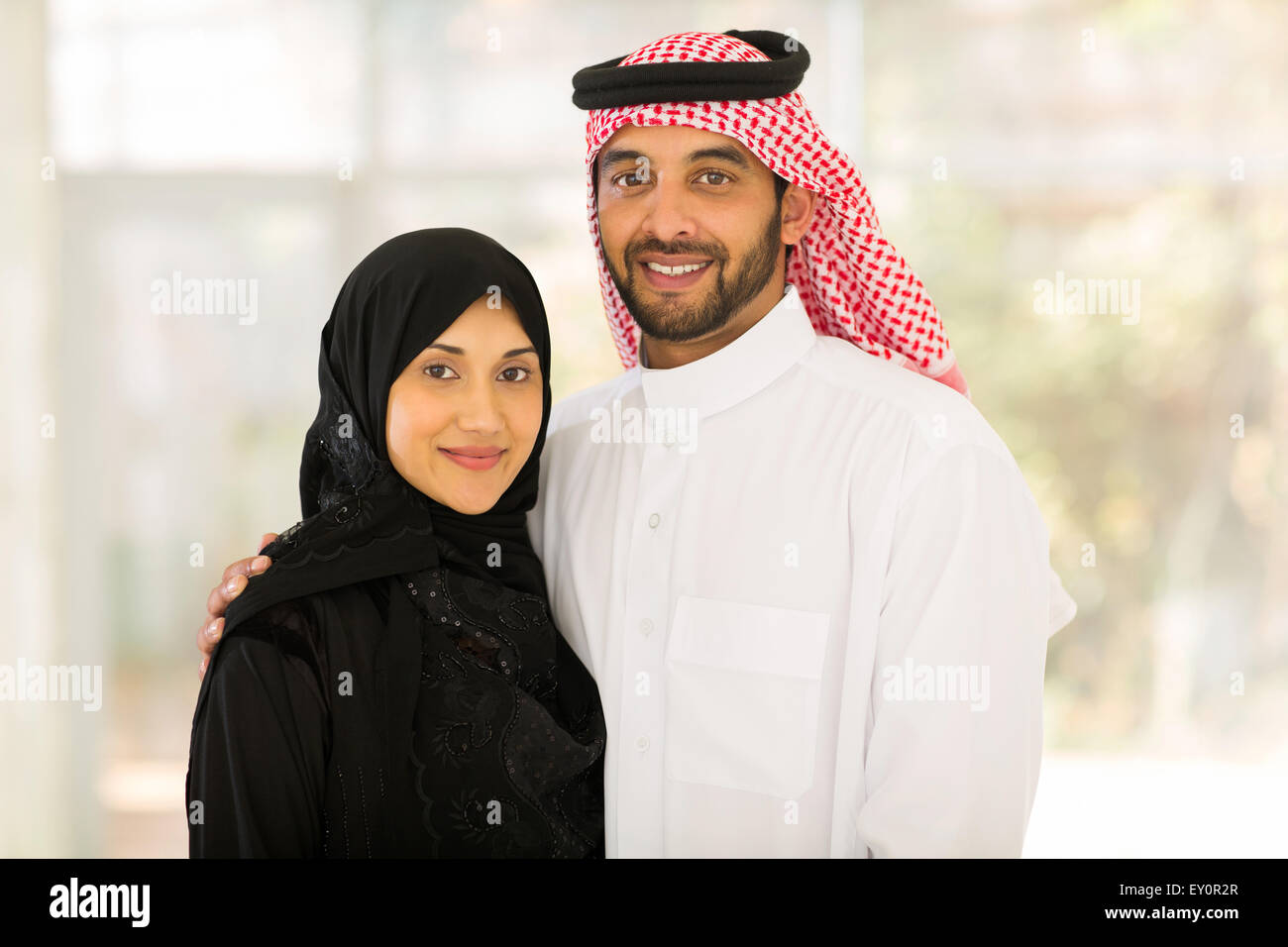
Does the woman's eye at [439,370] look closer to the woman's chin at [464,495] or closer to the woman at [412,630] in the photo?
the woman at [412,630]

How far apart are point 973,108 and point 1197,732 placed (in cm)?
234

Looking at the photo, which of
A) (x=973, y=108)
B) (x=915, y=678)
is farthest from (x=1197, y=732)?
(x=915, y=678)

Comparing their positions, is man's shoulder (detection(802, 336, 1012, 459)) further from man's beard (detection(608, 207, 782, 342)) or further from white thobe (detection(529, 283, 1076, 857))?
man's beard (detection(608, 207, 782, 342))

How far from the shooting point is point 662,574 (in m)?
1.73

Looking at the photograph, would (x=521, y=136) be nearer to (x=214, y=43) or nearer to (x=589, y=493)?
(x=214, y=43)

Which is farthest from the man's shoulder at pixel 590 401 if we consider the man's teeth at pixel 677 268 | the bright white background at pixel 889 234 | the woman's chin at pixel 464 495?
the bright white background at pixel 889 234

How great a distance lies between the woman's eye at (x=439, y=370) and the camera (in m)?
1.60

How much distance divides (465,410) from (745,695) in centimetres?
60

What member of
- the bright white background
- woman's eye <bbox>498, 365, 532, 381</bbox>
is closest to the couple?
woman's eye <bbox>498, 365, 532, 381</bbox>

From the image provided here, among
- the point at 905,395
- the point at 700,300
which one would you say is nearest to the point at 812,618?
the point at 905,395

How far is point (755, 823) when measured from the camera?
5.49 feet

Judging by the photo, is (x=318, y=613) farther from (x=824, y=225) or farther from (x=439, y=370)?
(x=824, y=225)

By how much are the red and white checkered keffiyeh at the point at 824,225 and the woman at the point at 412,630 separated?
39cm
